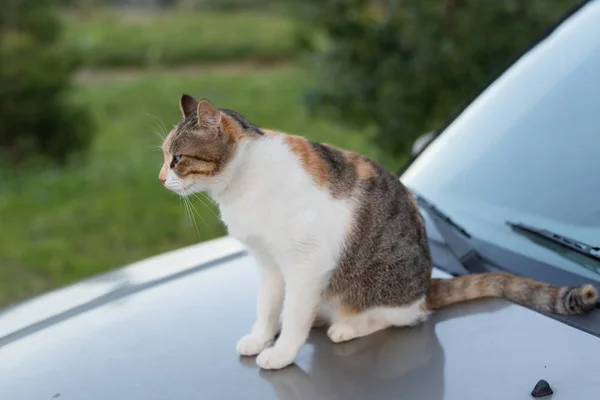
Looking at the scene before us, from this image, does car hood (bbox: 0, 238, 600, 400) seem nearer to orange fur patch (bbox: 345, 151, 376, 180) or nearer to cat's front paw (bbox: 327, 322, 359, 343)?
cat's front paw (bbox: 327, 322, 359, 343)

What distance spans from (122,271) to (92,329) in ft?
1.19

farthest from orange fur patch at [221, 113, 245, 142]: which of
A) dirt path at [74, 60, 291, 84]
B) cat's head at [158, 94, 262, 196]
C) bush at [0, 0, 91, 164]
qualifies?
dirt path at [74, 60, 291, 84]

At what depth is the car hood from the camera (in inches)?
59.8

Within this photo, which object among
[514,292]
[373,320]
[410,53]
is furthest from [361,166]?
[410,53]

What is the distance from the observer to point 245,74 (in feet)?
38.6

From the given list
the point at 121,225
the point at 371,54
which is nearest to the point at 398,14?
the point at 371,54

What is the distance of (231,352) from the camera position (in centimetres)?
177

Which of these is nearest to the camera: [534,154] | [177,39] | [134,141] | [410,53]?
[534,154]

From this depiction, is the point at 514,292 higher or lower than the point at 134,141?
higher

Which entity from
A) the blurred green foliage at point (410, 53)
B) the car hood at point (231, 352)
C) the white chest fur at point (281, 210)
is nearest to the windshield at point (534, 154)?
the car hood at point (231, 352)

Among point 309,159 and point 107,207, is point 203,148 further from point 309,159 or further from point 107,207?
point 107,207

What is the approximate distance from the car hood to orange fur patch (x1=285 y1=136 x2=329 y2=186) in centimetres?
39

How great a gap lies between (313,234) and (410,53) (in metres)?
3.32

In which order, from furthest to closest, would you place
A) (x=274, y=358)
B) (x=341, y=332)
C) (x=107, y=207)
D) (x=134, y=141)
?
1. (x=134, y=141)
2. (x=107, y=207)
3. (x=341, y=332)
4. (x=274, y=358)
